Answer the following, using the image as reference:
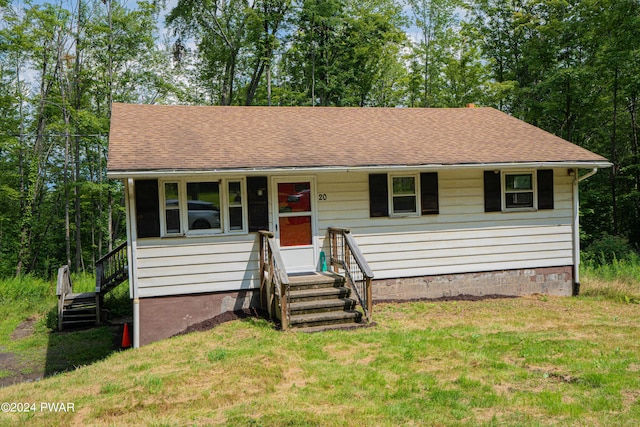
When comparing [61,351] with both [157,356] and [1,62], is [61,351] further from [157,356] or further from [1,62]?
[1,62]

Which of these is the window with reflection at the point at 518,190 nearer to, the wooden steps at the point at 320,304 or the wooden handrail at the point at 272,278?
the wooden steps at the point at 320,304

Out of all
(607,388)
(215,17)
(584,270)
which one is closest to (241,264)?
(607,388)

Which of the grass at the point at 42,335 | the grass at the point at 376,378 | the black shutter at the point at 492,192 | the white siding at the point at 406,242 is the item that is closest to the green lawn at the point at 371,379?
the grass at the point at 376,378

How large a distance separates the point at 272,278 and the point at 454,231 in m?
4.50

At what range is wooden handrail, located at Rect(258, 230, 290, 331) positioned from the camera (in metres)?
8.83

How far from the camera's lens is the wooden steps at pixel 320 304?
29.6 ft

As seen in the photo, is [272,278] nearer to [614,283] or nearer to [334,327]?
[334,327]

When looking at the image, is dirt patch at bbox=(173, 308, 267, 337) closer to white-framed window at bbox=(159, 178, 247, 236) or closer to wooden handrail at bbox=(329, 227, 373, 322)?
white-framed window at bbox=(159, 178, 247, 236)

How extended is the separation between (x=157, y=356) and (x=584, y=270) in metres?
12.6

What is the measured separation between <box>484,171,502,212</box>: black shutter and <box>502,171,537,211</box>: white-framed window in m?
0.23

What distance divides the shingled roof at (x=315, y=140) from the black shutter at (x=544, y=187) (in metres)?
0.42

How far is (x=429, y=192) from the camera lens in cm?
1134

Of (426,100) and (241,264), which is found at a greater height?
(426,100)

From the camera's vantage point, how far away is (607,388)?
5.80m
